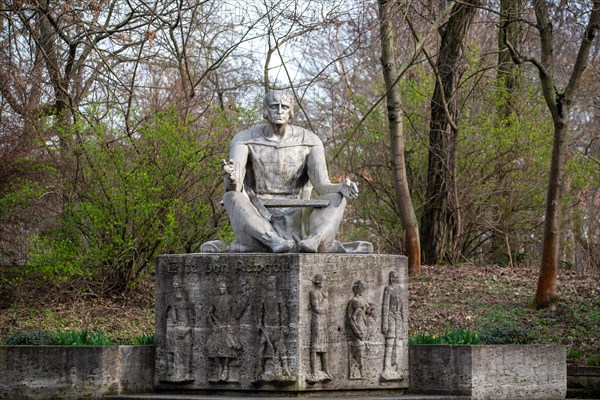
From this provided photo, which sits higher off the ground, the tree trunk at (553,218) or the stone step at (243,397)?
the tree trunk at (553,218)

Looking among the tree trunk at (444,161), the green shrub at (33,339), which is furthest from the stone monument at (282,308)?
the tree trunk at (444,161)

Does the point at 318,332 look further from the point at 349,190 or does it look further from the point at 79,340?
the point at 79,340

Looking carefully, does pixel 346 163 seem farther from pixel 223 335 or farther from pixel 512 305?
pixel 223 335

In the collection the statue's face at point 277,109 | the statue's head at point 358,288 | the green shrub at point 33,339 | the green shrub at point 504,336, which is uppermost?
the statue's face at point 277,109

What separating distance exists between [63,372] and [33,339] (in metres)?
1.18

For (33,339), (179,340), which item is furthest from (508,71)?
(33,339)

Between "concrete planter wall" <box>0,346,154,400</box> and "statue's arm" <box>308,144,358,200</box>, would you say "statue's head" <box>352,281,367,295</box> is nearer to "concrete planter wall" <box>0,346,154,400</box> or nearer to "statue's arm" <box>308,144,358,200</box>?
"statue's arm" <box>308,144,358,200</box>

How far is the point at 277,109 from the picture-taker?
488 inches

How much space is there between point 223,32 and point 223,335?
15.6 m

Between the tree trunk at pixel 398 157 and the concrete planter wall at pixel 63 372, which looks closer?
the concrete planter wall at pixel 63 372

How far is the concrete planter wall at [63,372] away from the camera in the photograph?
37.4 ft

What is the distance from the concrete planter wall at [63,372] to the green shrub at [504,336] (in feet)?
13.1

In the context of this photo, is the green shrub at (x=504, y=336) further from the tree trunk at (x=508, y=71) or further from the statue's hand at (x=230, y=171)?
the tree trunk at (x=508, y=71)

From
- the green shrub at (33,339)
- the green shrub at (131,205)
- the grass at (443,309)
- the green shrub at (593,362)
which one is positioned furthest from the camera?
the green shrub at (131,205)
